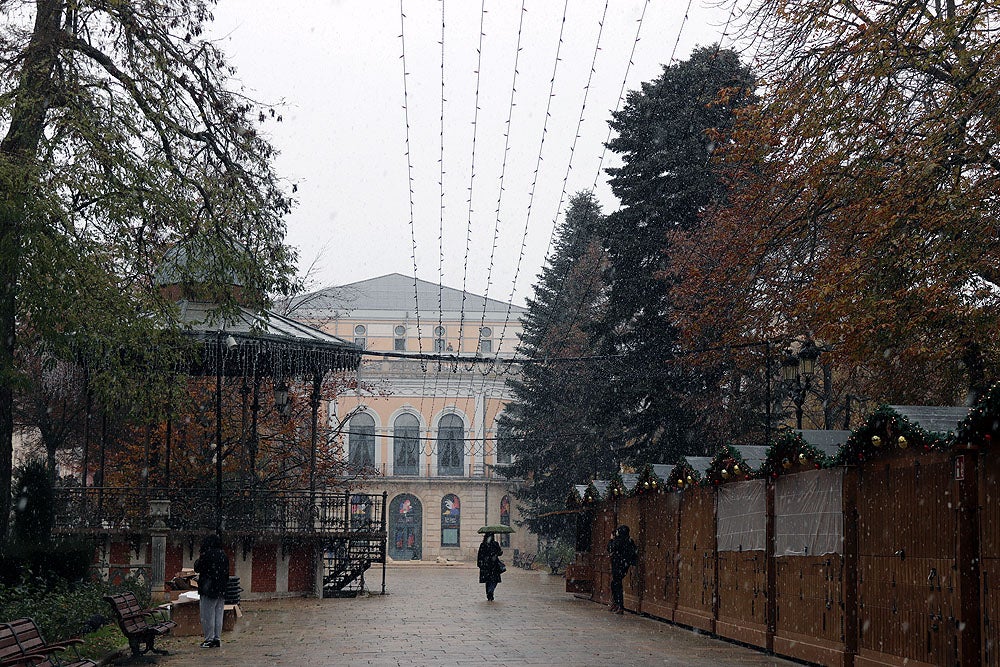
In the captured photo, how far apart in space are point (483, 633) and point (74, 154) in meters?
9.62

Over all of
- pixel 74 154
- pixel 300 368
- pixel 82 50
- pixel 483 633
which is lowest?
pixel 483 633

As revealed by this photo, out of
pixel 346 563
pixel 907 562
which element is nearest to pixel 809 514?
A: pixel 907 562

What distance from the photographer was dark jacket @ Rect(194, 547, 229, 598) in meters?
17.6

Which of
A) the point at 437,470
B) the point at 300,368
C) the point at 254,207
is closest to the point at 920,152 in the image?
the point at 254,207

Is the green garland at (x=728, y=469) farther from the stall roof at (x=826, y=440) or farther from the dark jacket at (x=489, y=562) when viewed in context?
the dark jacket at (x=489, y=562)

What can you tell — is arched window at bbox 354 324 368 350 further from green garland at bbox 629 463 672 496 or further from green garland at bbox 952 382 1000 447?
green garland at bbox 952 382 1000 447

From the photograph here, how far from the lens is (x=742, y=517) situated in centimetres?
1856

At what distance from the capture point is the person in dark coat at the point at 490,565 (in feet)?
95.0

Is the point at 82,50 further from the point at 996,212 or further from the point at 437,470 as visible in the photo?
the point at 437,470

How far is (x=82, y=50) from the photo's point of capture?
59.5 feet

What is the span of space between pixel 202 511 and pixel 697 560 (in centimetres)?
1418

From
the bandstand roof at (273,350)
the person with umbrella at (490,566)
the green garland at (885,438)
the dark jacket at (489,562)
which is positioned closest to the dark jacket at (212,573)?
the green garland at (885,438)

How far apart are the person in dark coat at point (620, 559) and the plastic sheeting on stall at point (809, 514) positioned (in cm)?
799

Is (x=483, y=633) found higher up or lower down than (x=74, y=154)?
lower down
